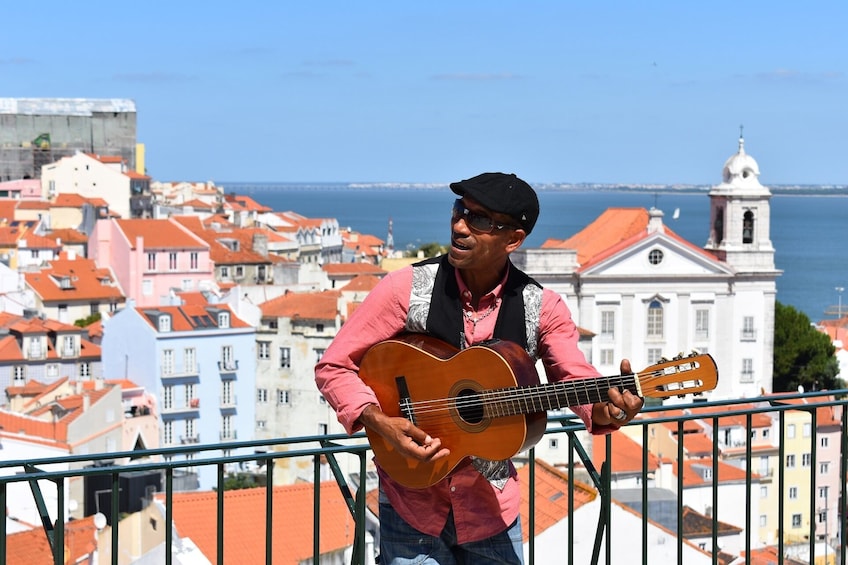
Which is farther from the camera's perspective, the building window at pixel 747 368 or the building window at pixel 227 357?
the building window at pixel 747 368

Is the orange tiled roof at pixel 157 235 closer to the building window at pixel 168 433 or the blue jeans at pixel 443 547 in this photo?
the building window at pixel 168 433

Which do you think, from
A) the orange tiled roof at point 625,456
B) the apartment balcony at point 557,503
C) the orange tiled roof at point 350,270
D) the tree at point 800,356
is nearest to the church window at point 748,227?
the tree at point 800,356

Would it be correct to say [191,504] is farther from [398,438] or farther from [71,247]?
[71,247]

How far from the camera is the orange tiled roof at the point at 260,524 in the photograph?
18938 millimetres

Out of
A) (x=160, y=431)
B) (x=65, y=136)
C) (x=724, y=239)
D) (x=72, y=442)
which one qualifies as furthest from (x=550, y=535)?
(x=65, y=136)

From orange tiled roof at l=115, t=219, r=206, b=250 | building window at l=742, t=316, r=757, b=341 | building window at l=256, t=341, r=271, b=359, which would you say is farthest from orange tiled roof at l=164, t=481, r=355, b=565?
orange tiled roof at l=115, t=219, r=206, b=250

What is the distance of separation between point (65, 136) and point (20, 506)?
2608 inches

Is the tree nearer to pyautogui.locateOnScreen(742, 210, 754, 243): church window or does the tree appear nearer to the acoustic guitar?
pyautogui.locateOnScreen(742, 210, 754, 243): church window

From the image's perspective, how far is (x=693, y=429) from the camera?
1401 inches

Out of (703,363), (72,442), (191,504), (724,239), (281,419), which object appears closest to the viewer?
(703,363)

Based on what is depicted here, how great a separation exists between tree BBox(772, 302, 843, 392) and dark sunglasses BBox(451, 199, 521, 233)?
49.7 m

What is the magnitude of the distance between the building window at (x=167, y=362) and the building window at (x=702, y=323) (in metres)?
19.5

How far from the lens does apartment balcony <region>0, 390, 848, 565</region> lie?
4.02m

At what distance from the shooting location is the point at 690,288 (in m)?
49.8
